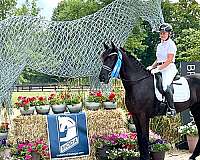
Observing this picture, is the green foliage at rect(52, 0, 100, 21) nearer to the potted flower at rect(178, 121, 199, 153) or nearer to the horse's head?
the potted flower at rect(178, 121, 199, 153)

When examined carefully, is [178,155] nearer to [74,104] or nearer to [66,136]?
[74,104]

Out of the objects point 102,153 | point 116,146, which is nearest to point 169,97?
point 116,146

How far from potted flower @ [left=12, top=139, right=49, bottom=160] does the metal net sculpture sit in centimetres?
172

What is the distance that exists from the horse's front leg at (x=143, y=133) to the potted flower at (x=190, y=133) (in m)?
2.21

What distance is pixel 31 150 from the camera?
6.18 m

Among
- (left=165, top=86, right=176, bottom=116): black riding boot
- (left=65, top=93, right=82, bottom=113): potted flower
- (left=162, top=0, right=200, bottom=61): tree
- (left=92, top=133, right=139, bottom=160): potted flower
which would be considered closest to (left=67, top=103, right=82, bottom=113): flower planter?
(left=65, top=93, right=82, bottom=113): potted flower

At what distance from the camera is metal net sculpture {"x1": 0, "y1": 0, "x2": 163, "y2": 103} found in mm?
7770

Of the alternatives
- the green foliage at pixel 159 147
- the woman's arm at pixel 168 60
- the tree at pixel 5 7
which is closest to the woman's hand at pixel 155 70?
the woman's arm at pixel 168 60

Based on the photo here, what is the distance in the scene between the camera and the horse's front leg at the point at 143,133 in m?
5.85

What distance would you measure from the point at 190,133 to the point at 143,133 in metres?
2.32

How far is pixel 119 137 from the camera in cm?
670

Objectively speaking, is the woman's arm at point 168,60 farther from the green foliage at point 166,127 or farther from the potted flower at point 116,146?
the green foliage at point 166,127

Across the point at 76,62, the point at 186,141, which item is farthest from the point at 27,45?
the point at 186,141

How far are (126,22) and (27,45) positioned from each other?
230 cm
